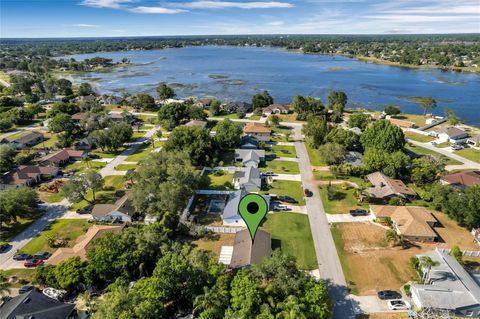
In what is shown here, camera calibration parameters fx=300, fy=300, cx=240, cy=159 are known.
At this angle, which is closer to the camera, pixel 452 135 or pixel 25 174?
pixel 25 174

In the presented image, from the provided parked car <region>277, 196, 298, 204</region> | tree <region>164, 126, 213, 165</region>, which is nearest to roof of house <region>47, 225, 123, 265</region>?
tree <region>164, 126, 213, 165</region>

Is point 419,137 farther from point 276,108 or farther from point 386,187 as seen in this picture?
point 276,108

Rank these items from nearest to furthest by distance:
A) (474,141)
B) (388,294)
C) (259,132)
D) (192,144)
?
1. (388,294)
2. (192,144)
3. (474,141)
4. (259,132)

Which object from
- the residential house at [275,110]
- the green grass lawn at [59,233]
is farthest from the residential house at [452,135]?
the green grass lawn at [59,233]

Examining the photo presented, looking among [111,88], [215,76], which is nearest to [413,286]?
[111,88]

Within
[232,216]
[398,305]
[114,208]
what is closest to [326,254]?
[398,305]

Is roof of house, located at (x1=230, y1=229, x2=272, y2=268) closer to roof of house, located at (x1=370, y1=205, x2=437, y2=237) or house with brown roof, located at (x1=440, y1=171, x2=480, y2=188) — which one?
roof of house, located at (x1=370, y1=205, x2=437, y2=237)
